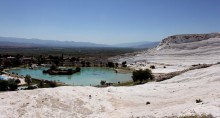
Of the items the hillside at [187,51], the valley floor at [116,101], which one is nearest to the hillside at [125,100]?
the valley floor at [116,101]

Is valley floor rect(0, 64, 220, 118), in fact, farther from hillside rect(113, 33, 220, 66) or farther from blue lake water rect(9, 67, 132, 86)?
hillside rect(113, 33, 220, 66)

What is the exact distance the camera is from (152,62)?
113812 mm

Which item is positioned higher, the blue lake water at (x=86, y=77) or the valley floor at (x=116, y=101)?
the valley floor at (x=116, y=101)

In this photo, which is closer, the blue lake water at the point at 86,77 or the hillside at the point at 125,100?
the hillside at the point at 125,100

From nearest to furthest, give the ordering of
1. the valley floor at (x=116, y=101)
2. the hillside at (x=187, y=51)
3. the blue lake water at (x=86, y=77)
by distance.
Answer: the valley floor at (x=116, y=101) → the blue lake water at (x=86, y=77) → the hillside at (x=187, y=51)

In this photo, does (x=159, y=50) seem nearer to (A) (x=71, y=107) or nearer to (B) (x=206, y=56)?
(B) (x=206, y=56)

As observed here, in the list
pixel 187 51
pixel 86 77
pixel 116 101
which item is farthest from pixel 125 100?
pixel 187 51

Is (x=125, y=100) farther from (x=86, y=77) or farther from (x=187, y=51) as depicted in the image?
(x=187, y=51)

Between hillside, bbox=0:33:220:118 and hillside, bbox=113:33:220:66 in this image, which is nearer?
hillside, bbox=0:33:220:118

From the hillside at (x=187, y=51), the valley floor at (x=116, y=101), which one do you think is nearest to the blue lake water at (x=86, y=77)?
the hillside at (x=187, y=51)

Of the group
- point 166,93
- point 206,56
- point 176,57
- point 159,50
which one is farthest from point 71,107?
point 159,50

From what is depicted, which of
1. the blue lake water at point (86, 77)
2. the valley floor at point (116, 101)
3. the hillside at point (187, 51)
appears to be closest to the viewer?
the valley floor at point (116, 101)

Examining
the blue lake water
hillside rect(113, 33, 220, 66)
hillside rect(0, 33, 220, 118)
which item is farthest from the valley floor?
hillside rect(113, 33, 220, 66)

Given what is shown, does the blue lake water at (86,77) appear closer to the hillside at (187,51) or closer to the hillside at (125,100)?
the hillside at (187,51)
